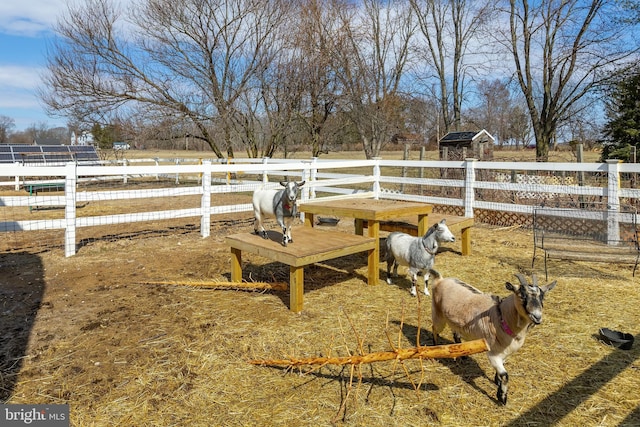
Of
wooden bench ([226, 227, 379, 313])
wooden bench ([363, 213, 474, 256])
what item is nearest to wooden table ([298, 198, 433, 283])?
wooden bench ([363, 213, 474, 256])

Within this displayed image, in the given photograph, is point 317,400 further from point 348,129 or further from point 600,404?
point 348,129

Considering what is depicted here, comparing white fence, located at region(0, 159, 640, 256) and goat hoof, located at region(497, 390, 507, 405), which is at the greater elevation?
white fence, located at region(0, 159, 640, 256)

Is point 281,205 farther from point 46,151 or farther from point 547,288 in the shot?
point 46,151

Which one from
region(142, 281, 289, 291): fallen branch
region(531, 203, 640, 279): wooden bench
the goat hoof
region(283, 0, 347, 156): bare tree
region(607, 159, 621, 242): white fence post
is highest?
region(283, 0, 347, 156): bare tree

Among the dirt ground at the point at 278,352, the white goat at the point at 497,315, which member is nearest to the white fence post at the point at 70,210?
the dirt ground at the point at 278,352

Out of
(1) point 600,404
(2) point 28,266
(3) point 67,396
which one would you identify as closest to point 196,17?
(2) point 28,266

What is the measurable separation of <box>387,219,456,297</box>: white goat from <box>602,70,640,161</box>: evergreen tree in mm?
12582

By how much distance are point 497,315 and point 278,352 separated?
175cm

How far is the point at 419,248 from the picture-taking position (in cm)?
468

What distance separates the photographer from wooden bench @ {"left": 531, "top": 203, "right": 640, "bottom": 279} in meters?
5.06

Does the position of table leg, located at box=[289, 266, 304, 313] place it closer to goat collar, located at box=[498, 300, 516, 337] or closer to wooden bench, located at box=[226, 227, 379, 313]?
wooden bench, located at box=[226, 227, 379, 313]

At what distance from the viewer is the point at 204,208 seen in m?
7.93

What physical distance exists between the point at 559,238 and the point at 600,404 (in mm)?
3833

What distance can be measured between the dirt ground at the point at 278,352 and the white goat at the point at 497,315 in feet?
0.94
